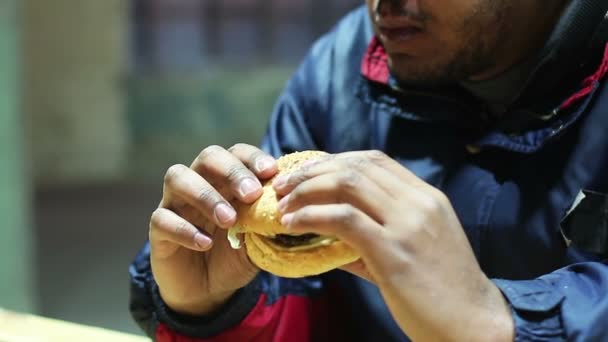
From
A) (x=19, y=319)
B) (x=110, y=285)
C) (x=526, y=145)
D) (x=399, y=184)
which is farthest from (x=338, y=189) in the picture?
(x=110, y=285)

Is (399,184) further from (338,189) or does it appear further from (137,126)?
(137,126)

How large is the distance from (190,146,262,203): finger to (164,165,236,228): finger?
0.01 metres

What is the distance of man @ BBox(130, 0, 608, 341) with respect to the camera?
2.68ft

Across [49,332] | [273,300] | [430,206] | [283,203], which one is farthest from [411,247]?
[49,332]

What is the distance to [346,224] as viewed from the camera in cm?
81

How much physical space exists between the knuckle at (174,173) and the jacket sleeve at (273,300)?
0.22 m

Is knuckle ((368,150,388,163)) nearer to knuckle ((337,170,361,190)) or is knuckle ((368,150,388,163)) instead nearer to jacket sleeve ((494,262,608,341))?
knuckle ((337,170,361,190))

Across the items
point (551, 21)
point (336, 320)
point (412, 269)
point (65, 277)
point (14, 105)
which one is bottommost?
point (65, 277)

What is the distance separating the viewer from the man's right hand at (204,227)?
1.00 metres

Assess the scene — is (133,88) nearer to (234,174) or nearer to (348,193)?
(234,174)

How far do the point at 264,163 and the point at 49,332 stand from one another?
0.45 metres

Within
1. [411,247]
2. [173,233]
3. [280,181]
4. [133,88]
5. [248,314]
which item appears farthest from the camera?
[133,88]

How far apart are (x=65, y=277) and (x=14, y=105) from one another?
1.19 meters

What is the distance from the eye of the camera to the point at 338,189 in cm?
83
